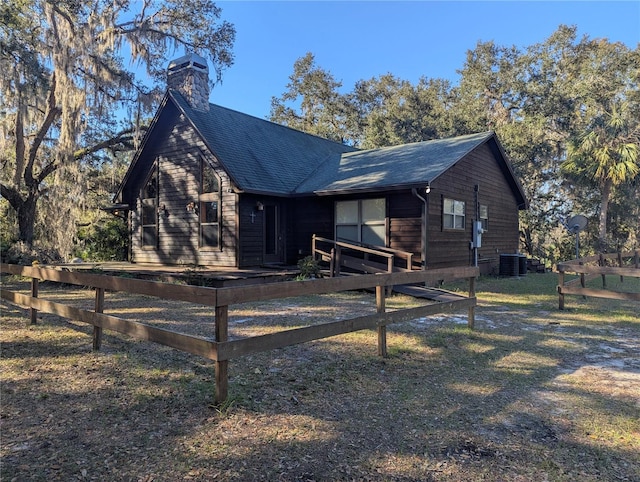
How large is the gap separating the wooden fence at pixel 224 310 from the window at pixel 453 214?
6.82 m

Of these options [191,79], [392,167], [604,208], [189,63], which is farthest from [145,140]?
[604,208]

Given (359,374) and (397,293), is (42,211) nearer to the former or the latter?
(397,293)

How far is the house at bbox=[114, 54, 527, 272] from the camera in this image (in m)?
12.3

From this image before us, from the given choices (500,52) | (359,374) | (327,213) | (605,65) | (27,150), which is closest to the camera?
(359,374)

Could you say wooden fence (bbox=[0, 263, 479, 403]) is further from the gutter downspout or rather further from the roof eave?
the roof eave

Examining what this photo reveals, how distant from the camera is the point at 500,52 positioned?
26.5m

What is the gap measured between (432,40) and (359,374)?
19.9 m

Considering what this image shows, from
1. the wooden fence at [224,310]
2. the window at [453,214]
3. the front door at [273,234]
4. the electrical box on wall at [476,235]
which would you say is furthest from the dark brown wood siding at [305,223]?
the wooden fence at [224,310]

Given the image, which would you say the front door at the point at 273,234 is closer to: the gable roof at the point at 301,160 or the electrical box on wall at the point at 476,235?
the gable roof at the point at 301,160

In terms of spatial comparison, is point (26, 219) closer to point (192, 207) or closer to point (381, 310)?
point (192, 207)

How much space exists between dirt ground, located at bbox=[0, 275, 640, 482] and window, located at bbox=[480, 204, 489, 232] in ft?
29.9

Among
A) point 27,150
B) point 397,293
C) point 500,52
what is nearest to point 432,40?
point 500,52

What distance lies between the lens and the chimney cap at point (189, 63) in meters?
14.9

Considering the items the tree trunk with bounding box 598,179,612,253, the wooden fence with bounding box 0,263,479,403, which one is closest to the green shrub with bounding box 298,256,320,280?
the wooden fence with bounding box 0,263,479,403
